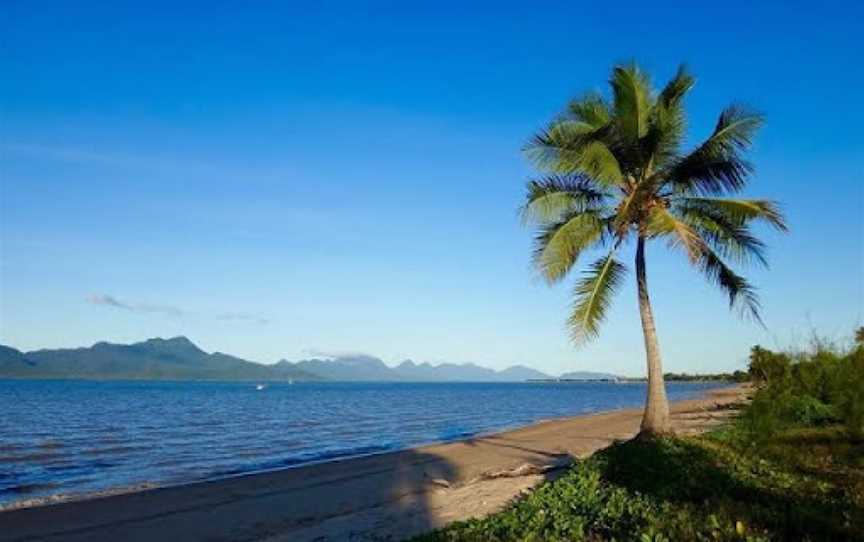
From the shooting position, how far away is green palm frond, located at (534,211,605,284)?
16.5m

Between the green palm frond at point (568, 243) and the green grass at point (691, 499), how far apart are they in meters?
4.69

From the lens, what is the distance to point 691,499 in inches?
329

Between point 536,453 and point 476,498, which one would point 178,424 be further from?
point 476,498

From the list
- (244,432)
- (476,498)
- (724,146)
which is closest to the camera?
(476,498)

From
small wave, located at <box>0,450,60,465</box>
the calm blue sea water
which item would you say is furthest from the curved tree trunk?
small wave, located at <box>0,450,60,465</box>

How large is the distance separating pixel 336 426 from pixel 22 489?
23.2 meters

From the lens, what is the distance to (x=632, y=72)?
53.4ft

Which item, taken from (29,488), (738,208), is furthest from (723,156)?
(29,488)

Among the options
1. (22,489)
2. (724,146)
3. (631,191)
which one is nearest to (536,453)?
(631,191)

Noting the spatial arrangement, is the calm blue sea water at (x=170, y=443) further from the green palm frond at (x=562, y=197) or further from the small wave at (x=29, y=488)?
the green palm frond at (x=562, y=197)

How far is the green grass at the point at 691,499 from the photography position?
6.60 m

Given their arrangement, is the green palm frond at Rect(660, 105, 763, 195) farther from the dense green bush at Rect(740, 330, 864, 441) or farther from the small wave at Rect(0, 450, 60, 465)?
the small wave at Rect(0, 450, 60, 465)

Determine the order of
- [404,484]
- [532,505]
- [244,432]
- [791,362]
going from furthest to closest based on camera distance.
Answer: [244,432] < [791,362] < [404,484] < [532,505]

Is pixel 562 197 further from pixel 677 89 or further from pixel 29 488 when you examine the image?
pixel 29 488
